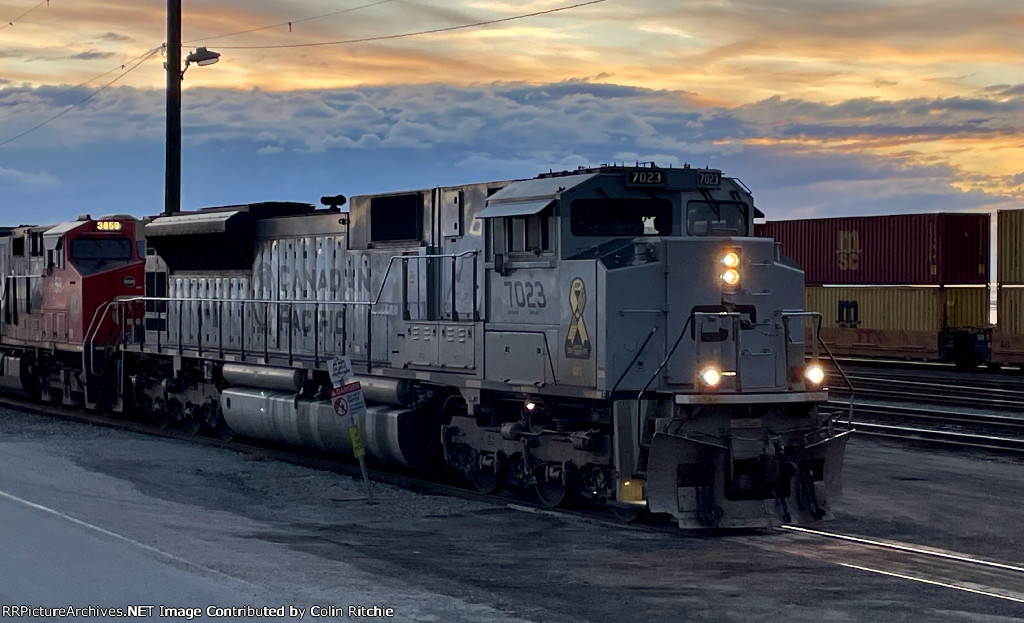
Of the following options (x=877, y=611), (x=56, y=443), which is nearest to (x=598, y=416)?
(x=877, y=611)

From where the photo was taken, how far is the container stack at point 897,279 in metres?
39.5

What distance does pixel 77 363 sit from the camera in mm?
27188

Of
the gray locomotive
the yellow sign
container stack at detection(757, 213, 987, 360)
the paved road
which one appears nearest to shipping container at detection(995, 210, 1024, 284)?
container stack at detection(757, 213, 987, 360)

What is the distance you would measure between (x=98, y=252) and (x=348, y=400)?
42.2 ft

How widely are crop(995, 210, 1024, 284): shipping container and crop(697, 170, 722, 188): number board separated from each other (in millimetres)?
25758

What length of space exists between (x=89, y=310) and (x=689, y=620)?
19143 millimetres

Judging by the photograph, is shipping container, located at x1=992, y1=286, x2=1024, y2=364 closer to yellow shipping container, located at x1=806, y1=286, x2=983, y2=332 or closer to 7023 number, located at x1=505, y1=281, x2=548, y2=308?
yellow shipping container, located at x1=806, y1=286, x2=983, y2=332

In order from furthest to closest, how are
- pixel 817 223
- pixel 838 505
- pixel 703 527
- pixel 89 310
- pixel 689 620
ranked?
pixel 817 223, pixel 89 310, pixel 838 505, pixel 703 527, pixel 689 620

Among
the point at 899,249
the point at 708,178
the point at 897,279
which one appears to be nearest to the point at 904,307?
the point at 897,279

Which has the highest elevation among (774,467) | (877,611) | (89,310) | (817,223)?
(817,223)

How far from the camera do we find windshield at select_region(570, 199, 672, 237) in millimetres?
13711

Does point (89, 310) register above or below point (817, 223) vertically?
below

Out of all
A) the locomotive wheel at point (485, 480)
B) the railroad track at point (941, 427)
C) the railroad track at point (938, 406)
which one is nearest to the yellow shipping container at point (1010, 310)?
the railroad track at point (938, 406)

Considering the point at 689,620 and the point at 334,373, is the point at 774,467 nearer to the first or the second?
the point at 689,620
